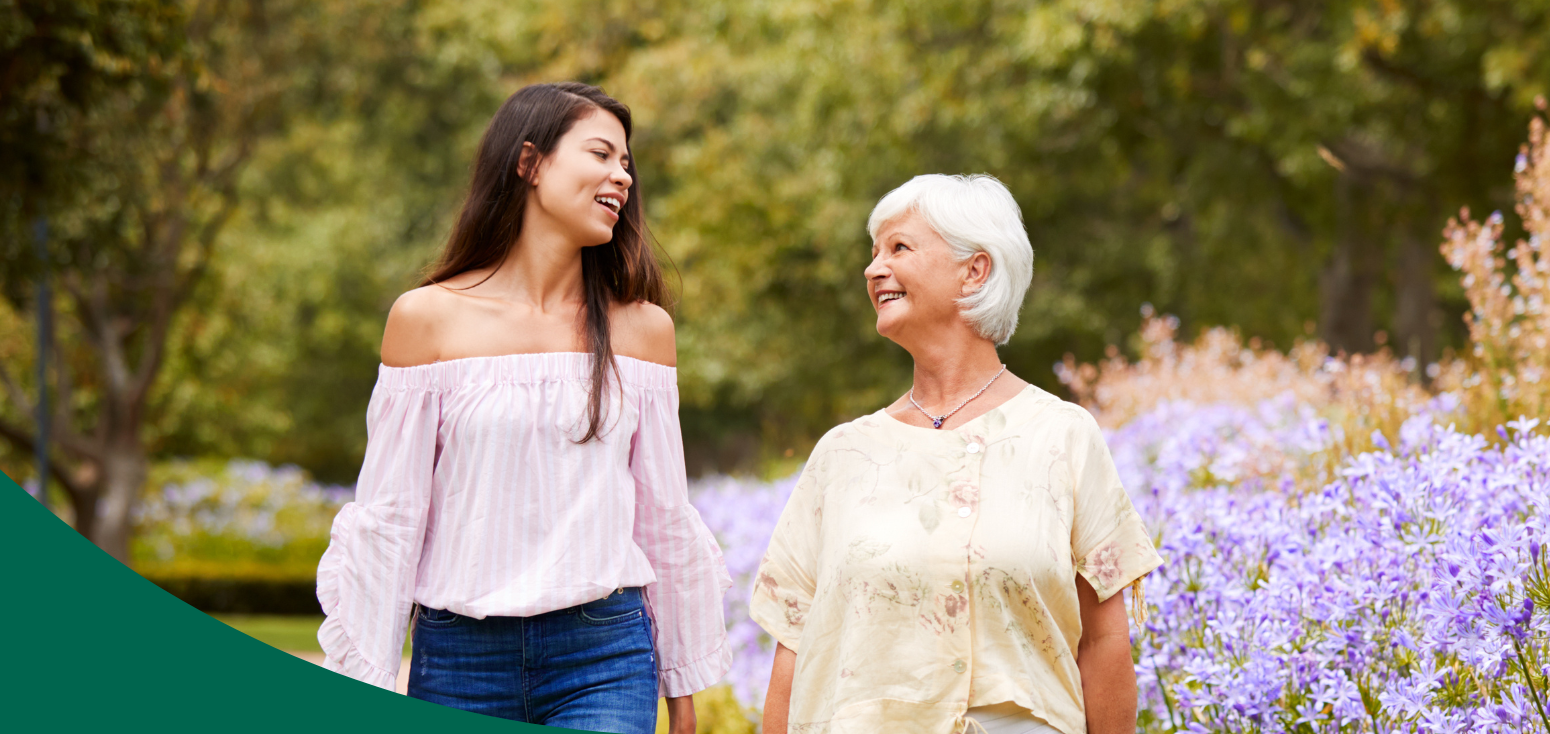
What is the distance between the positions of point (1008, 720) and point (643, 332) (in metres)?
1.04

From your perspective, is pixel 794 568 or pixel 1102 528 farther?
pixel 794 568

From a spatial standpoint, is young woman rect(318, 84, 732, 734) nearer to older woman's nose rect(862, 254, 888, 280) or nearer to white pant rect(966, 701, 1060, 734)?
older woman's nose rect(862, 254, 888, 280)

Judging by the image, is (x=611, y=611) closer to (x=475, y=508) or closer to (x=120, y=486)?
(x=475, y=508)

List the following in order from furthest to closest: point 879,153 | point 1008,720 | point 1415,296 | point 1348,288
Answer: point 1415,296
point 1348,288
point 879,153
point 1008,720

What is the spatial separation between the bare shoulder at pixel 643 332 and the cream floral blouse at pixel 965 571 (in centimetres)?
59

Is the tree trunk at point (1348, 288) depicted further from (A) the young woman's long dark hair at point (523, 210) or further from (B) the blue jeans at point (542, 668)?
(B) the blue jeans at point (542, 668)

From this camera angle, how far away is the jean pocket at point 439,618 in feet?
7.82

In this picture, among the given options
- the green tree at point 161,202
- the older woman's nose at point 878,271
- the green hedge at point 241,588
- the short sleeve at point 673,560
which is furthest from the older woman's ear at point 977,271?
the green hedge at point 241,588

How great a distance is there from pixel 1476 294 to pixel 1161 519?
1767 millimetres

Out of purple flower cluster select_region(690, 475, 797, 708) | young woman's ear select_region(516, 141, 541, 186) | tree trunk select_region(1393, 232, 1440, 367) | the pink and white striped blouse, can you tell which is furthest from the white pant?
tree trunk select_region(1393, 232, 1440, 367)

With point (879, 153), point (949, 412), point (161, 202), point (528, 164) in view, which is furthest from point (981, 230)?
point (161, 202)

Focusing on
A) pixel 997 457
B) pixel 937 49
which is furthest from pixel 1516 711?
pixel 937 49

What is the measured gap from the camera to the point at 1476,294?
4.75 m

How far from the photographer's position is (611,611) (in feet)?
7.91
